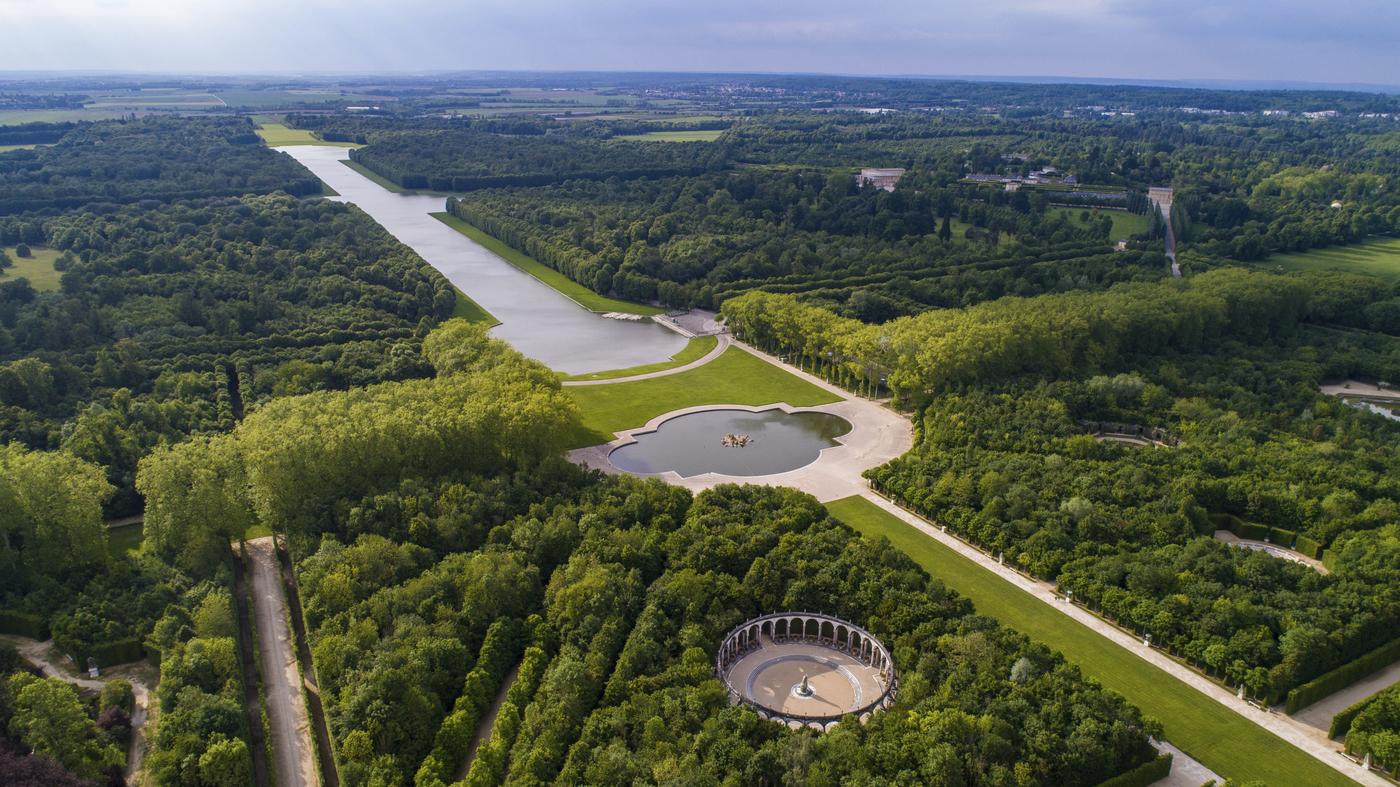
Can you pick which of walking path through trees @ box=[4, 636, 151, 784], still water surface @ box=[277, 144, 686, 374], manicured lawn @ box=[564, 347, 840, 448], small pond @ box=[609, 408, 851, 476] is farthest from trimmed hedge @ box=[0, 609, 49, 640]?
still water surface @ box=[277, 144, 686, 374]

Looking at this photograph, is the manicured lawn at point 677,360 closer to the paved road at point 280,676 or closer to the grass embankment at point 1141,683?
the grass embankment at point 1141,683

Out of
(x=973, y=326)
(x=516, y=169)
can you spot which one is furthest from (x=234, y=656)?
(x=516, y=169)

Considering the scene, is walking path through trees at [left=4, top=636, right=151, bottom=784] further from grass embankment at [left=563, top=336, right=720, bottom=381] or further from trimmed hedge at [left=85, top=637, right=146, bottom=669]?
grass embankment at [left=563, top=336, right=720, bottom=381]

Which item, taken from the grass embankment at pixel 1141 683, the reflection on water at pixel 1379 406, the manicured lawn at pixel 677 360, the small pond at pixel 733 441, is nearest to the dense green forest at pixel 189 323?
the manicured lawn at pixel 677 360

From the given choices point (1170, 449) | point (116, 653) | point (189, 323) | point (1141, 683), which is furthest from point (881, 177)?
point (116, 653)

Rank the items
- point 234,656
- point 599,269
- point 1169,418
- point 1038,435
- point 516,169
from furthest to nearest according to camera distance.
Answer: point 516,169 → point 599,269 → point 1169,418 → point 1038,435 → point 234,656

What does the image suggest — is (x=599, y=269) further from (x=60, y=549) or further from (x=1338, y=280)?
(x=1338, y=280)
